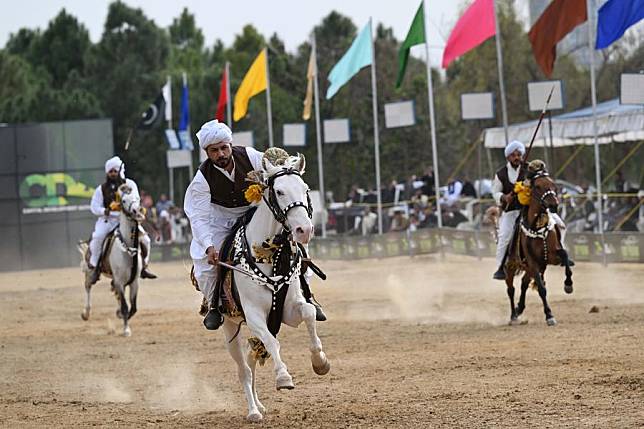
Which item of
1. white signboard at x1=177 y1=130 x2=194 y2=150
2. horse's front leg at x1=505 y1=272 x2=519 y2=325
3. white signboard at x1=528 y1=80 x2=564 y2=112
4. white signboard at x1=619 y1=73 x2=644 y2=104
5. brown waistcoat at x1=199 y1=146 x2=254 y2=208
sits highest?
white signboard at x1=177 y1=130 x2=194 y2=150

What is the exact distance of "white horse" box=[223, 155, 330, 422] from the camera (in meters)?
9.76

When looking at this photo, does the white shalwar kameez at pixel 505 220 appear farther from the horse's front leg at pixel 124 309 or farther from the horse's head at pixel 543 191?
the horse's front leg at pixel 124 309

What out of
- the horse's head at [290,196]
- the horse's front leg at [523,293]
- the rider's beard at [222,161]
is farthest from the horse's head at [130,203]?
the horse's head at [290,196]

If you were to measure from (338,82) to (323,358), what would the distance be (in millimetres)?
25422

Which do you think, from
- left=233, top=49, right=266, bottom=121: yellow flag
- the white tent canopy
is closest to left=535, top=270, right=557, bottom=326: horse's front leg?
the white tent canopy

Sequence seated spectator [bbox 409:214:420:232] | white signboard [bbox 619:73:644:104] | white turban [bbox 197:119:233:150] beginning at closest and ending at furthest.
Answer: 1. white turban [bbox 197:119:233:150]
2. white signboard [bbox 619:73:644:104]
3. seated spectator [bbox 409:214:420:232]

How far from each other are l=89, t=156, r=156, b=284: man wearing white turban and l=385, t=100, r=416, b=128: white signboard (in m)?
13.7

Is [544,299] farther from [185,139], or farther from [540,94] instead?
[185,139]

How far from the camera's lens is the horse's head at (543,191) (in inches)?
695

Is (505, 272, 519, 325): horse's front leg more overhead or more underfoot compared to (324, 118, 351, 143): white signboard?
more underfoot

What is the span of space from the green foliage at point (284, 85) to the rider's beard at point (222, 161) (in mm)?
33664

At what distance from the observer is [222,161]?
10.8 meters

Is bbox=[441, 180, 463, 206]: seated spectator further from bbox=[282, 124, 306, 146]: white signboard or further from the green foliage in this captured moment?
the green foliage

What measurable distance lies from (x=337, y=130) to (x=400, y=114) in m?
3.30
